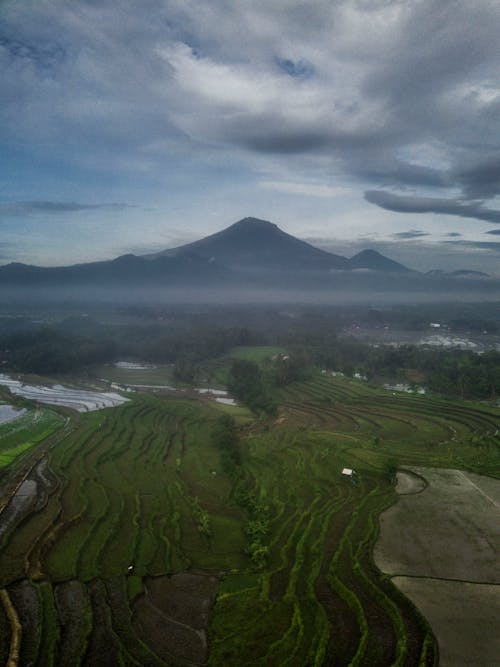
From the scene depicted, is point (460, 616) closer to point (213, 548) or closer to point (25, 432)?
point (213, 548)

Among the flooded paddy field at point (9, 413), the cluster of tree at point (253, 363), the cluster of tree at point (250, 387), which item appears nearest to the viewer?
the flooded paddy field at point (9, 413)

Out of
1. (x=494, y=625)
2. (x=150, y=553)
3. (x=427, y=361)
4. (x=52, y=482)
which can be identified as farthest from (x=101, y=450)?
(x=427, y=361)

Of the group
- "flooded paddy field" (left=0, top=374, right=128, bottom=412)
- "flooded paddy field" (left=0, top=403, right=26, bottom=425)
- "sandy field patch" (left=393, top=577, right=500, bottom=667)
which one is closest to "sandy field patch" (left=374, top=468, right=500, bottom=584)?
"sandy field patch" (left=393, top=577, right=500, bottom=667)

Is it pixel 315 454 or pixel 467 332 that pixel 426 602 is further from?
pixel 467 332

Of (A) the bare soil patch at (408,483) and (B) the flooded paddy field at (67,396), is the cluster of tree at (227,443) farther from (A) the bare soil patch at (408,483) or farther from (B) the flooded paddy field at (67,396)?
(B) the flooded paddy field at (67,396)

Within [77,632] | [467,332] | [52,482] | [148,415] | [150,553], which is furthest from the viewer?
[467,332]

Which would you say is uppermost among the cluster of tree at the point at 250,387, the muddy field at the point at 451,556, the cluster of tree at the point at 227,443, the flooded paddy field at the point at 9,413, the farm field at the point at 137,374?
the muddy field at the point at 451,556

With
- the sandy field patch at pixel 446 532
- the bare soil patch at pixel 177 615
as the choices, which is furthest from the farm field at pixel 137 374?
the bare soil patch at pixel 177 615

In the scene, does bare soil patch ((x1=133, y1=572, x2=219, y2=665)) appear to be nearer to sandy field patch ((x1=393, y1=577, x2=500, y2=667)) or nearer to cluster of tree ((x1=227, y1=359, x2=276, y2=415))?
sandy field patch ((x1=393, y1=577, x2=500, y2=667))
